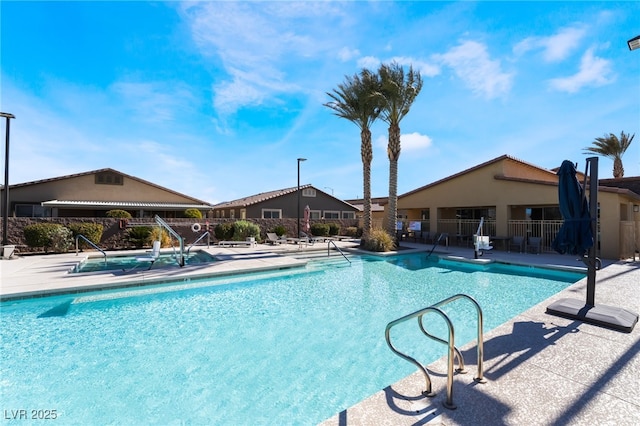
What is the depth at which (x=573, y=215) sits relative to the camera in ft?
18.9

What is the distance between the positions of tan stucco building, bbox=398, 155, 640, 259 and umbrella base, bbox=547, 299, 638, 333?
12.2 m

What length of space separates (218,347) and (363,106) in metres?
16.7

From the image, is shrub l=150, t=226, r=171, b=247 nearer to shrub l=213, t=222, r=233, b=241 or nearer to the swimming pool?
shrub l=213, t=222, r=233, b=241

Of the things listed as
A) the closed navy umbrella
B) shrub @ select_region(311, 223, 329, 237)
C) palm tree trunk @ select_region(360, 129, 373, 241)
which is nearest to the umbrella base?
the closed navy umbrella

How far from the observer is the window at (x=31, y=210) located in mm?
23922

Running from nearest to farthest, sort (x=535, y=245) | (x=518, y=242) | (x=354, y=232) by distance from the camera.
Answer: (x=535, y=245)
(x=518, y=242)
(x=354, y=232)

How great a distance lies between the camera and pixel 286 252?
17641 mm

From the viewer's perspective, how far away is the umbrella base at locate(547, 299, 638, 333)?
16.6 ft

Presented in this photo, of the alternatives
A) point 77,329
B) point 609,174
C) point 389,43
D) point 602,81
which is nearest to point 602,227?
point 602,81

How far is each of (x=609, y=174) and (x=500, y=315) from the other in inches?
1440


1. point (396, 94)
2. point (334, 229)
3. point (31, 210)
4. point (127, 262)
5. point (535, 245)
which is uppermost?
point (396, 94)

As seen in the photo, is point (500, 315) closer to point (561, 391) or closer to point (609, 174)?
point (561, 391)

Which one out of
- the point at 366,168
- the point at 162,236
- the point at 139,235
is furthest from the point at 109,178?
the point at 366,168

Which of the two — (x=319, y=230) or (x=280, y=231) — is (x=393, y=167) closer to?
(x=319, y=230)
